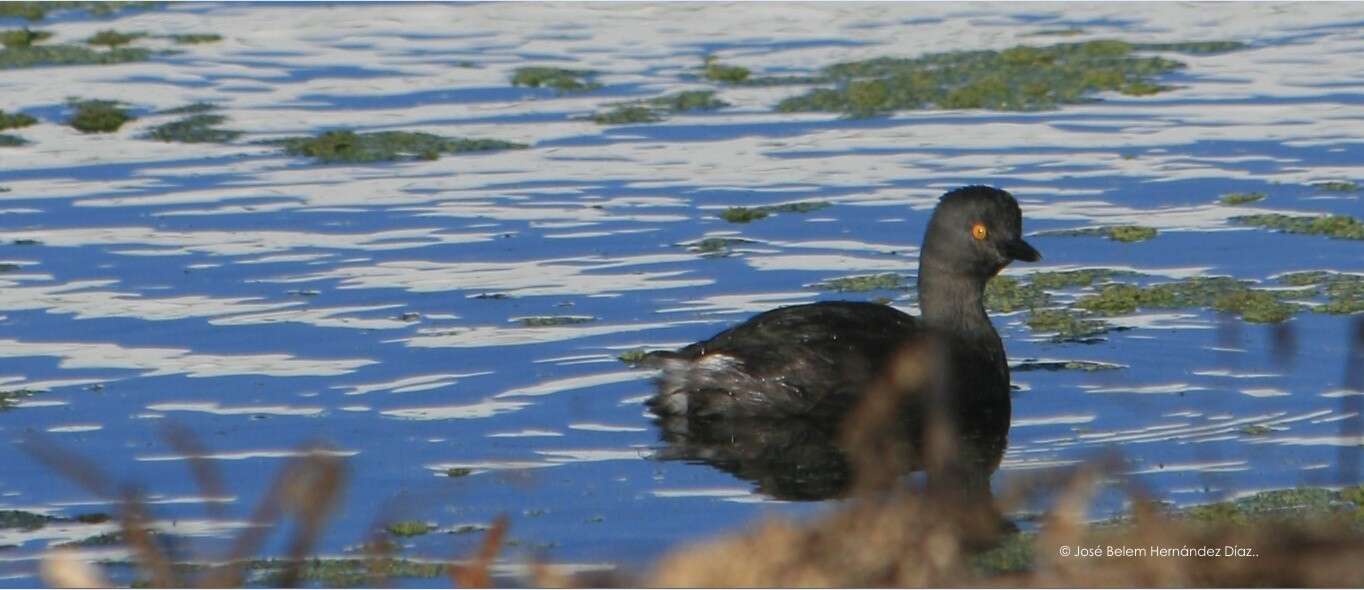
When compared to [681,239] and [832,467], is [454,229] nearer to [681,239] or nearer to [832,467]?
[681,239]

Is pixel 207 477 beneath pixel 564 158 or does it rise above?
above

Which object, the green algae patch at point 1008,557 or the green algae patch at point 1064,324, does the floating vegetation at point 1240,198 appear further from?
the green algae patch at point 1008,557

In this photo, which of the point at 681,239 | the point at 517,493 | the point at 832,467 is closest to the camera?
the point at 517,493

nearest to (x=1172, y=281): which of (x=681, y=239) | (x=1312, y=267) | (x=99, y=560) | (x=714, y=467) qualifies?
(x=1312, y=267)

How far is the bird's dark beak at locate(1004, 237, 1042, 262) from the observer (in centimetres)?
965

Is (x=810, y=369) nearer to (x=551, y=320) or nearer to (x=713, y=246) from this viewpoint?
(x=551, y=320)

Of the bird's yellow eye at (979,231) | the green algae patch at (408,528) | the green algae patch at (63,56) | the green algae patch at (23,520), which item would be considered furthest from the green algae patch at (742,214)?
the green algae patch at (63,56)

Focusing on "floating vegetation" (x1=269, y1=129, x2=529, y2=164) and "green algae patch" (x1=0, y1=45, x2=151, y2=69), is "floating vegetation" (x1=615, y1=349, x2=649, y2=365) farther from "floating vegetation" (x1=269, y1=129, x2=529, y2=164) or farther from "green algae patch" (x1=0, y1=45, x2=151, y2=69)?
"green algae patch" (x1=0, y1=45, x2=151, y2=69)

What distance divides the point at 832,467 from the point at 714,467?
421 millimetres

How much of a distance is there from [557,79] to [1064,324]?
7.01m

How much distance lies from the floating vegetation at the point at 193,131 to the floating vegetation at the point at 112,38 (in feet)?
10.0

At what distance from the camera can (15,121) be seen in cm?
1554

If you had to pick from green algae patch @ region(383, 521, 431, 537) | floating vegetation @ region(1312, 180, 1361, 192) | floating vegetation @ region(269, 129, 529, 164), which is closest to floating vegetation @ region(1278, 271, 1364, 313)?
floating vegetation @ region(1312, 180, 1361, 192)

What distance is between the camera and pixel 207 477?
3.64 m
